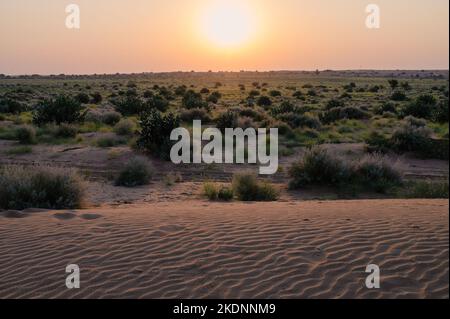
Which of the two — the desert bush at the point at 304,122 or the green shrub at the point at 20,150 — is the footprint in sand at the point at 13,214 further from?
the desert bush at the point at 304,122

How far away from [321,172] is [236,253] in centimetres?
857

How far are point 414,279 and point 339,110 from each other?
28203 mm

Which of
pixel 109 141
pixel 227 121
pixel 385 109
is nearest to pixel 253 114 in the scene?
pixel 227 121

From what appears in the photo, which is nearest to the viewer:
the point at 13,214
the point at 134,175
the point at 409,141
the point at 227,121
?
the point at 13,214

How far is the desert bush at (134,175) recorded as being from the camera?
1614 cm

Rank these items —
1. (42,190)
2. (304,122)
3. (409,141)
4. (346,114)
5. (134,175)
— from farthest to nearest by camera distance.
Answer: (346,114)
(304,122)
(409,141)
(134,175)
(42,190)

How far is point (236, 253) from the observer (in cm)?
746

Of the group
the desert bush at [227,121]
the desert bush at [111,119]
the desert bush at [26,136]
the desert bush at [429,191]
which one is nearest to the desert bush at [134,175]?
the desert bush at [429,191]

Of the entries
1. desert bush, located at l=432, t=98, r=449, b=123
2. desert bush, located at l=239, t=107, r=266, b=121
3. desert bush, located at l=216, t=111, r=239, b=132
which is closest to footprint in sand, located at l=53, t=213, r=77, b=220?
desert bush, located at l=216, t=111, r=239, b=132

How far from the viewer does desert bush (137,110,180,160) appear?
2058 cm

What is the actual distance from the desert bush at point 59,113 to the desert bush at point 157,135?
26.0 feet

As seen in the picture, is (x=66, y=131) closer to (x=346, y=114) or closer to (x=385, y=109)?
(x=346, y=114)
